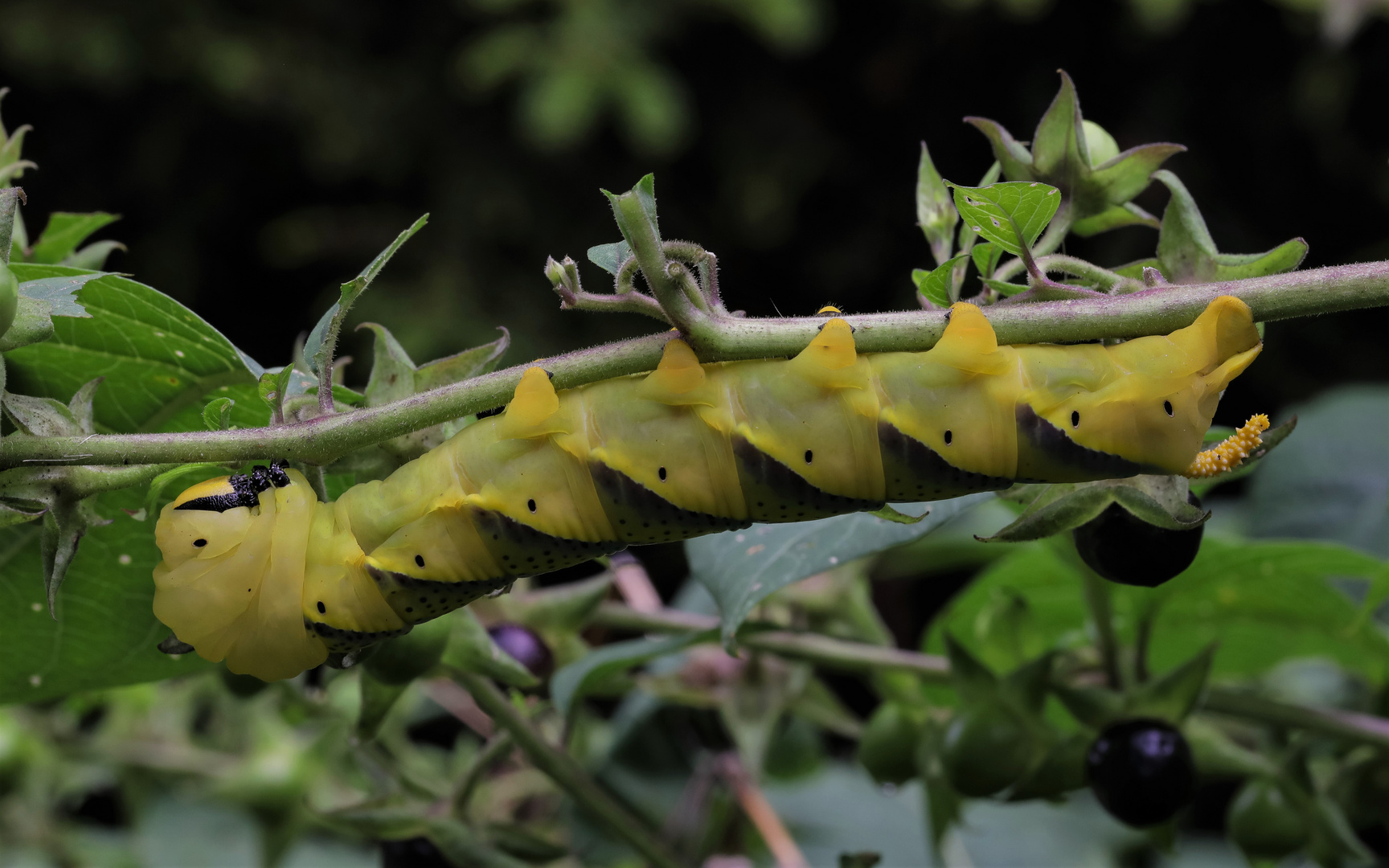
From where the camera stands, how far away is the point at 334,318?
41.9 inches

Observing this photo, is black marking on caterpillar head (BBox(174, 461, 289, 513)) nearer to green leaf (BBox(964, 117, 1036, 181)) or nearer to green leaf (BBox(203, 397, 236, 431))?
green leaf (BBox(203, 397, 236, 431))

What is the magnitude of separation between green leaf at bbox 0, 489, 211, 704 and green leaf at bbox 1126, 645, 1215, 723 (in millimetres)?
1340

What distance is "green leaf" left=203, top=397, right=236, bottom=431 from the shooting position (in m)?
1.07

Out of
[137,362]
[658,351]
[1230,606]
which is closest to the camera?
[658,351]

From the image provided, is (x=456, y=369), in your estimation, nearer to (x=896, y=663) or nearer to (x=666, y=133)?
(x=896, y=663)

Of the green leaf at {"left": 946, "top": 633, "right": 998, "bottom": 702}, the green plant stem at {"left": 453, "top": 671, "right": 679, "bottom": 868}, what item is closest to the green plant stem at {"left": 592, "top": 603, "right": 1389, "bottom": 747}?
the green leaf at {"left": 946, "top": 633, "right": 998, "bottom": 702}

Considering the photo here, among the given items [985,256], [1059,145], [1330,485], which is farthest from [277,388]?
[1330,485]

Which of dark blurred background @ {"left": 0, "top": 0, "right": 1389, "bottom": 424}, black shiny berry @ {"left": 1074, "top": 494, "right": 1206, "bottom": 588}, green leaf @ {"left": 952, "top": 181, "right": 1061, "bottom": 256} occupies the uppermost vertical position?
green leaf @ {"left": 952, "top": 181, "right": 1061, "bottom": 256}

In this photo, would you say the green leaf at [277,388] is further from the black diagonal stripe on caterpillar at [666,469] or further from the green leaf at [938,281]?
the green leaf at [938,281]

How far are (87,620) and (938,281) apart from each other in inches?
48.4

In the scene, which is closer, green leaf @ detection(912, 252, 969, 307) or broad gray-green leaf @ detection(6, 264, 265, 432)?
green leaf @ detection(912, 252, 969, 307)

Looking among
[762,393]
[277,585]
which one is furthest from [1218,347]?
[277,585]

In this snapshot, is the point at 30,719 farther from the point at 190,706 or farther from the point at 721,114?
the point at 721,114

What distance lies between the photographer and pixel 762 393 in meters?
1.21
